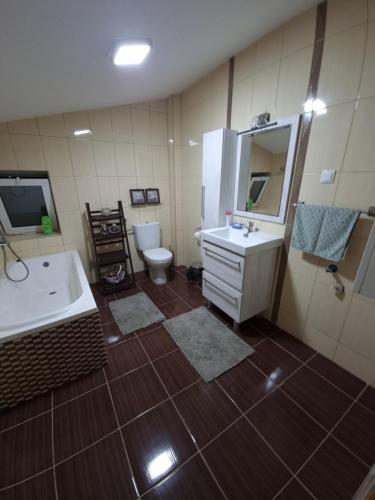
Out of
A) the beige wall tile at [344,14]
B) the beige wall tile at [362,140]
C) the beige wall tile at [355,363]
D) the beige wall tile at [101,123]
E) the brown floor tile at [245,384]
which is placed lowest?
the brown floor tile at [245,384]

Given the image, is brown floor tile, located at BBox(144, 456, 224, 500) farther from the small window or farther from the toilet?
the small window

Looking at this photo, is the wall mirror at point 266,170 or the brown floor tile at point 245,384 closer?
the brown floor tile at point 245,384

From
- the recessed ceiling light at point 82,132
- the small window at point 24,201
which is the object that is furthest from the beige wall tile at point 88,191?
the recessed ceiling light at point 82,132

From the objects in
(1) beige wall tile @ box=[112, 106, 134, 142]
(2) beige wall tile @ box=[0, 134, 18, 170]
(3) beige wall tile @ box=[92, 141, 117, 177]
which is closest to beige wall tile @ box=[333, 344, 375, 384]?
(3) beige wall tile @ box=[92, 141, 117, 177]

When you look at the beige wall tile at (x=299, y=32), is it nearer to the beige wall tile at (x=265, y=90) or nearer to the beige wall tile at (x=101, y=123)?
the beige wall tile at (x=265, y=90)

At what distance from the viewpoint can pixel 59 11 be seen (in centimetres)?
78

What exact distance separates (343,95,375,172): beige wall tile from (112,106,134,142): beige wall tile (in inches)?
89.2

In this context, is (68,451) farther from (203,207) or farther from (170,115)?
(170,115)

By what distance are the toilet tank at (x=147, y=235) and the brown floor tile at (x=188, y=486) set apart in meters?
2.21

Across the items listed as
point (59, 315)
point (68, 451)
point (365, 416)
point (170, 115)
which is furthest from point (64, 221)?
point (365, 416)

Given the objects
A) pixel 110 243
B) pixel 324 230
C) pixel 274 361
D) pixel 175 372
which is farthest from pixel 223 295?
pixel 110 243

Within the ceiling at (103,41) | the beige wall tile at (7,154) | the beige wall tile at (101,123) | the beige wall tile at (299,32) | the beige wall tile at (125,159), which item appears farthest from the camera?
the beige wall tile at (125,159)

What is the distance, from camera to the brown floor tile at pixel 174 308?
217 centimetres

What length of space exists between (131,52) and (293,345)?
8.05 ft
